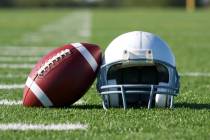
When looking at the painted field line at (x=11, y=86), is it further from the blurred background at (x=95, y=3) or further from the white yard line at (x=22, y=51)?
the blurred background at (x=95, y=3)

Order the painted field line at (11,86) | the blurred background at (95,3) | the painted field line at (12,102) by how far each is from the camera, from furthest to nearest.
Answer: the blurred background at (95,3) → the painted field line at (11,86) → the painted field line at (12,102)

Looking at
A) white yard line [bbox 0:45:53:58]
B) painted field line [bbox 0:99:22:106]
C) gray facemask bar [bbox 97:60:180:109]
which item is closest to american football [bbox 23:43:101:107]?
gray facemask bar [bbox 97:60:180:109]

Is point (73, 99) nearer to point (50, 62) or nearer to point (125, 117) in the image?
point (50, 62)

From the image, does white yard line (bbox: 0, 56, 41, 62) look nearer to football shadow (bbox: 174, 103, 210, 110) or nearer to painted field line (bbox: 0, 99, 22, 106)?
painted field line (bbox: 0, 99, 22, 106)

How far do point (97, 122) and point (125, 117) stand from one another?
0.20 metres

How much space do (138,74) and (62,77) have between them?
46 centimetres

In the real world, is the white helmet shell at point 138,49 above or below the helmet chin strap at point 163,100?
above

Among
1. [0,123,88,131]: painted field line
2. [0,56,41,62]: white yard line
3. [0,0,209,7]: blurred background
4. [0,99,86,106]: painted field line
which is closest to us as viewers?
[0,123,88,131]: painted field line

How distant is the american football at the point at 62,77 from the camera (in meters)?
3.74

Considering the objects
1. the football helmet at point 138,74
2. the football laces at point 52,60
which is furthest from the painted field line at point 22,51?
the football helmet at point 138,74

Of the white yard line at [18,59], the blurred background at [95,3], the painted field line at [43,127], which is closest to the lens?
→ the painted field line at [43,127]

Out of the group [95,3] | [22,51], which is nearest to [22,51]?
[22,51]

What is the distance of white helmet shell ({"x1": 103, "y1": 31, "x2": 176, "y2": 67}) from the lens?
3617 mm

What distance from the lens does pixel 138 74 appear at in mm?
3758
